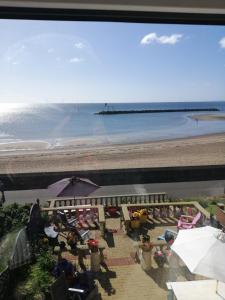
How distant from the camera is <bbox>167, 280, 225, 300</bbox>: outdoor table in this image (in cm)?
221

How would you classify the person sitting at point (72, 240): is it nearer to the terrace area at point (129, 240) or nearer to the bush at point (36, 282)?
the terrace area at point (129, 240)

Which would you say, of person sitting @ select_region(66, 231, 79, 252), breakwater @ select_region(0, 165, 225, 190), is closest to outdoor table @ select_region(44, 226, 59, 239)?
person sitting @ select_region(66, 231, 79, 252)

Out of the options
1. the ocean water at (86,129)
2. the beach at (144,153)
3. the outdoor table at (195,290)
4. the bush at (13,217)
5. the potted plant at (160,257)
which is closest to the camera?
the bush at (13,217)

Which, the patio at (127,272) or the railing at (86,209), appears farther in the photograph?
the railing at (86,209)

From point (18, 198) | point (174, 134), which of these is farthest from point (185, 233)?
point (174, 134)

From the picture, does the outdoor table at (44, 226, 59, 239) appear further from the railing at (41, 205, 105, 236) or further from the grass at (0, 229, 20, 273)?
the grass at (0, 229, 20, 273)

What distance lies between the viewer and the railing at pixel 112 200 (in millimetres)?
2811

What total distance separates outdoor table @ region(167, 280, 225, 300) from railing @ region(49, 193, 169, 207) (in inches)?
31.4

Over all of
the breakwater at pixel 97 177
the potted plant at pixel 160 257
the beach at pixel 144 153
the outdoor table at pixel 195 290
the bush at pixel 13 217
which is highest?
the beach at pixel 144 153

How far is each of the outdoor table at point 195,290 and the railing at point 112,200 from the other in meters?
0.80

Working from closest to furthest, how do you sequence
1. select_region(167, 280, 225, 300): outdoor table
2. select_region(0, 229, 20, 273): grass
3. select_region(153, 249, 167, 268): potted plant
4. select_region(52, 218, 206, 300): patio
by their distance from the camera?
select_region(0, 229, 20, 273): grass → select_region(167, 280, 225, 300): outdoor table → select_region(52, 218, 206, 300): patio → select_region(153, 249, 167, 268): potted plant

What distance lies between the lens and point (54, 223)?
2631mm

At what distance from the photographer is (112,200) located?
2.90 metres

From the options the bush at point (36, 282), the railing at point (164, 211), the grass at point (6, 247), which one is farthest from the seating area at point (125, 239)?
the grass at point (6, 247)
